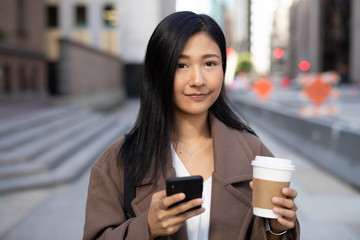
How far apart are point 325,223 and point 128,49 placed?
39.2 m

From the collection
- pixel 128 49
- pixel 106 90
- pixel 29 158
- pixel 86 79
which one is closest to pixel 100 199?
pixel 29 158

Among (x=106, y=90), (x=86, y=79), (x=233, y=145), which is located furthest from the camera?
(x=106, y=90)

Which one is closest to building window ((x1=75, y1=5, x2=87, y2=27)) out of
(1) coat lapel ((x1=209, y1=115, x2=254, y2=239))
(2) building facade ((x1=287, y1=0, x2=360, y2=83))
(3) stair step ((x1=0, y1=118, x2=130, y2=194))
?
(3) stair step ((x1=0, y1=118, x2=130, y2=194))

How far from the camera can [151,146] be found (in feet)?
6.32

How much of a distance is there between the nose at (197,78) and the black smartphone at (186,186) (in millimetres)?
562

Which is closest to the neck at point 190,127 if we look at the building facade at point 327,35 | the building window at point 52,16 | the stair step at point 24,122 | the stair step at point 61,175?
the stair step at point 61,175

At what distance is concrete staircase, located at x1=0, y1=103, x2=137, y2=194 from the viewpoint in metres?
7.47

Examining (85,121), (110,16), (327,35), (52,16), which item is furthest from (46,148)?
(327,35)

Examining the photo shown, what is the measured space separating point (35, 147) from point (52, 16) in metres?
36.5

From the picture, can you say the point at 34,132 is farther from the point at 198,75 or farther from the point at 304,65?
the point at 304,65

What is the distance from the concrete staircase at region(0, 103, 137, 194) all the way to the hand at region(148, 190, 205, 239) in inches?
137

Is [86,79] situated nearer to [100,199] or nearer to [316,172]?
[316,172]

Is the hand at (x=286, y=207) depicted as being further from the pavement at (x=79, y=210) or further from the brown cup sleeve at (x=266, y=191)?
the pavement at (x=79, y=210)

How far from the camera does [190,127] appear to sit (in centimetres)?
215
